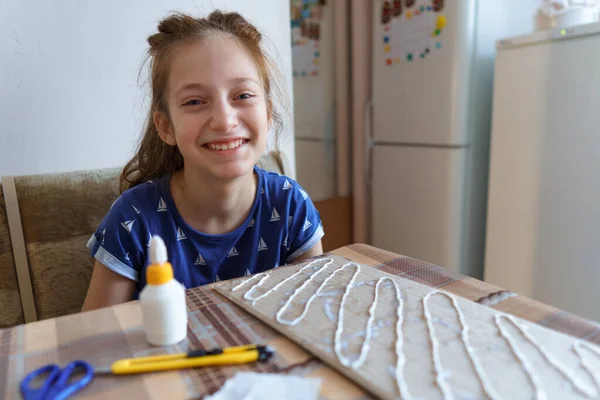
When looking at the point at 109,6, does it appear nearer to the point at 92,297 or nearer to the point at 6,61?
the point at 6,61

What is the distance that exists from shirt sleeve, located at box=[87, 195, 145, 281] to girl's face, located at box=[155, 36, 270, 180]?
0.15 m

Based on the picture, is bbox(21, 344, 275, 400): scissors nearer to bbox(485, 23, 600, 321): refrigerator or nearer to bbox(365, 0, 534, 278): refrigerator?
bbox(485, 23, 600, 321): refrigerator

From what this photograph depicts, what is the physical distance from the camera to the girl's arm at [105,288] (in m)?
0.79

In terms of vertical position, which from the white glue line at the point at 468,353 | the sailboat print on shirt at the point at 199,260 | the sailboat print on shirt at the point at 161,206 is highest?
the sailboat print on shirt at the point at 161,206

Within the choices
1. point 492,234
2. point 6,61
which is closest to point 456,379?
point 6,61

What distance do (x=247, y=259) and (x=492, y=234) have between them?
4.14 ft

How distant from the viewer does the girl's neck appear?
910 millimetres

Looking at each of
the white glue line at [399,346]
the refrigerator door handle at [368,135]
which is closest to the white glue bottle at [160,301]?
the white glue line at [399,346]

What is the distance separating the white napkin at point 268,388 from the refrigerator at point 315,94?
2.21m

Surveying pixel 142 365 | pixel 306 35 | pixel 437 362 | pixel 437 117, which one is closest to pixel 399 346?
pixel 437 362

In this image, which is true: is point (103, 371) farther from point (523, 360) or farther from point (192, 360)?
point (523, 360)

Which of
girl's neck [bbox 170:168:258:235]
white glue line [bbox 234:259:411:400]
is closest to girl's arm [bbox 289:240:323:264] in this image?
girl's neck [bbox 170:168:258:235]

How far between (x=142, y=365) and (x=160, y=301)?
0.06 m

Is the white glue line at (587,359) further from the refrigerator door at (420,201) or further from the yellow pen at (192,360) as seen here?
the refrigerator door at (420,201)
